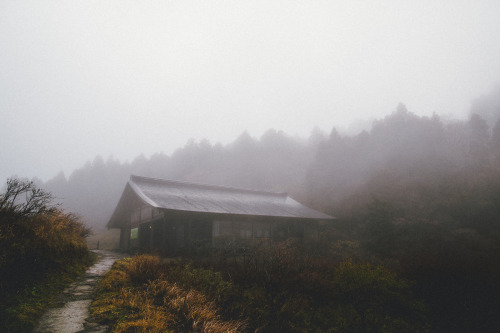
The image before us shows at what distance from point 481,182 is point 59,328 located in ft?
91.6

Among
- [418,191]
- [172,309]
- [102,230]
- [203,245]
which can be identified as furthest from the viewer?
[102,230]

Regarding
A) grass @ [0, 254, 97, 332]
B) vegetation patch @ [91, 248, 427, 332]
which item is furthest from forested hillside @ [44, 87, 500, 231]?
grass @ [0, 254, 97, 332]

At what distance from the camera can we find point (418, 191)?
23562 mm

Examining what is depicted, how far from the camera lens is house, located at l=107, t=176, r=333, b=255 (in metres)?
15.7

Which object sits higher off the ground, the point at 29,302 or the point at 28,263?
the point at 28,263

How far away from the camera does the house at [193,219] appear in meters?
15.7

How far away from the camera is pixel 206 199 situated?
19.8m

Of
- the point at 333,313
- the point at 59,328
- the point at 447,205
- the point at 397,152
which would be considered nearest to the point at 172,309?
the point at 59,328

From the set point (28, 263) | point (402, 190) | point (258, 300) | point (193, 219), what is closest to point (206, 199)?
point (193, 219)

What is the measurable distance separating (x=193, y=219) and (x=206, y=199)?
264 centimetres

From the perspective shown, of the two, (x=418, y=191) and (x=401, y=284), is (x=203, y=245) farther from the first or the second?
(x=418, y=191)

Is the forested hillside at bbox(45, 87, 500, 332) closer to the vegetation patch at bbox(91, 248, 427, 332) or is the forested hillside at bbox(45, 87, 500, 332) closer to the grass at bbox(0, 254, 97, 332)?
the vegetation patch at bbox(91, 248, 427, 332)

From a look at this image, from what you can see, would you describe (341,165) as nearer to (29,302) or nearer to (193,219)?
(193,219)

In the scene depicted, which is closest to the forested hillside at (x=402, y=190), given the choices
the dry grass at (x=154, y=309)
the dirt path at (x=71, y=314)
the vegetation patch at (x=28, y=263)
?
the dry grass at (x=154, y=309)
